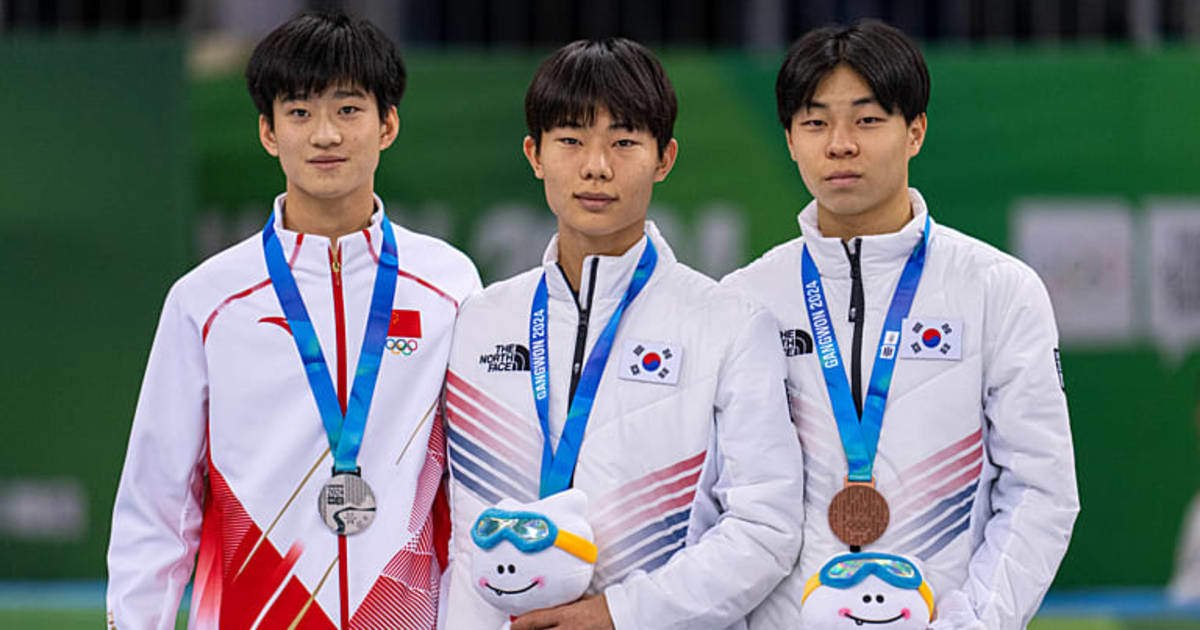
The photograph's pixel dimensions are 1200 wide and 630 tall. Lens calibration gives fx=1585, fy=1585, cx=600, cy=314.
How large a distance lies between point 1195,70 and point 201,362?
212 inches

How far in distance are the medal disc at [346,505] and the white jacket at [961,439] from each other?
2.82 ft

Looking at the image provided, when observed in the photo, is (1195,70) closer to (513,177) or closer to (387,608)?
(513,177)

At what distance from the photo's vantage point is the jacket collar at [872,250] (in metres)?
3.37

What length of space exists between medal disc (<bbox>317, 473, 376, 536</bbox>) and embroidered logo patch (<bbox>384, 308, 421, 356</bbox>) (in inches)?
11.5

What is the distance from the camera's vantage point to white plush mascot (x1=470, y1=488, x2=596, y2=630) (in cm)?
306

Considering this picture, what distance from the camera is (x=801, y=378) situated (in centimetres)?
335

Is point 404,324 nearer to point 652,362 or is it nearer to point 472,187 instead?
point 652,362

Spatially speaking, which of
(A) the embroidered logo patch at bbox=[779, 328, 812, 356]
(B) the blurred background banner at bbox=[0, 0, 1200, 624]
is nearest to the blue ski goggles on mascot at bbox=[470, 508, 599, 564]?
(A) the embroidered logo patch at bbox=[779, 328, 812, 356]

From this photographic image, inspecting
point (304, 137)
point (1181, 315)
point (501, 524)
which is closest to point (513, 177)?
point (1181, 315)

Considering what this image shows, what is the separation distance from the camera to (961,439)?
10.8ft

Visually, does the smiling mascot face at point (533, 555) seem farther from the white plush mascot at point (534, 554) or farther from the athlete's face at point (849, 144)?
the athlete's face at point (849, 144)

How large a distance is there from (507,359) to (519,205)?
4082 millimetres

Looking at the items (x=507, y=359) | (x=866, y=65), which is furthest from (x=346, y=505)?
(x=866, y=65)

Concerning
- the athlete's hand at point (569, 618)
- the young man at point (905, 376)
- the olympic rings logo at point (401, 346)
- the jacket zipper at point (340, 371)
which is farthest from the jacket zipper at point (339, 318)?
the young man at point (905, 376)
